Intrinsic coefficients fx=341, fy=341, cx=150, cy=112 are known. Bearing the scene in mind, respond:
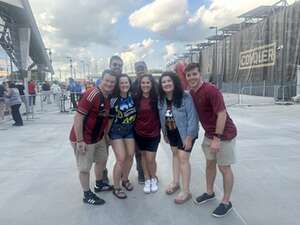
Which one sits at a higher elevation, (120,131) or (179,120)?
(179,120)

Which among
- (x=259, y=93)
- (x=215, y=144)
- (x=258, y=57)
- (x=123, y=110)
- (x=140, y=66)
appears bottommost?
(x=259, y=93)

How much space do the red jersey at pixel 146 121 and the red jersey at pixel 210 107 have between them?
25.3 inches

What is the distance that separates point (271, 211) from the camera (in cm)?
355

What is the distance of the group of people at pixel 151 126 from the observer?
11.5 feet

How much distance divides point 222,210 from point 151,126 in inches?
49.4

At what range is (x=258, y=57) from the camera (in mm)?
25906

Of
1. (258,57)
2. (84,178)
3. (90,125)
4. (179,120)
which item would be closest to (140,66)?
(179,120)

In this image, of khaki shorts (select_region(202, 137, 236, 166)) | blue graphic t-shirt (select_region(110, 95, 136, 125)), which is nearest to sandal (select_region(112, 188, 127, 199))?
blue graphic t-shirt (select_region(110, 95, 136, 125))

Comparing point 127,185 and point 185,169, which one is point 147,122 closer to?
point 185,169

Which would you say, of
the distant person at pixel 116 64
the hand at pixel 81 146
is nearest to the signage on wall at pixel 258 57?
the distant person at pixel 116 64

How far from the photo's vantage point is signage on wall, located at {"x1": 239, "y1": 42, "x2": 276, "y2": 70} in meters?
23.6

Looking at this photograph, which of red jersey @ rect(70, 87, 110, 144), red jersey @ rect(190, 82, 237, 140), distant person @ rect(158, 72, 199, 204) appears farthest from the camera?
distant person @ rect(158, 72, 199, 204)

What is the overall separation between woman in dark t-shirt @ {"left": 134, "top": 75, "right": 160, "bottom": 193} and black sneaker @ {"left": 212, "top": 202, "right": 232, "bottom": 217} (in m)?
0.95

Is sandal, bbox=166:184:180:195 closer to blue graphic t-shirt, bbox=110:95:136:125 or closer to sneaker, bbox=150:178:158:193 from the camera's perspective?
sneaker, bbox=150:178:158:193
